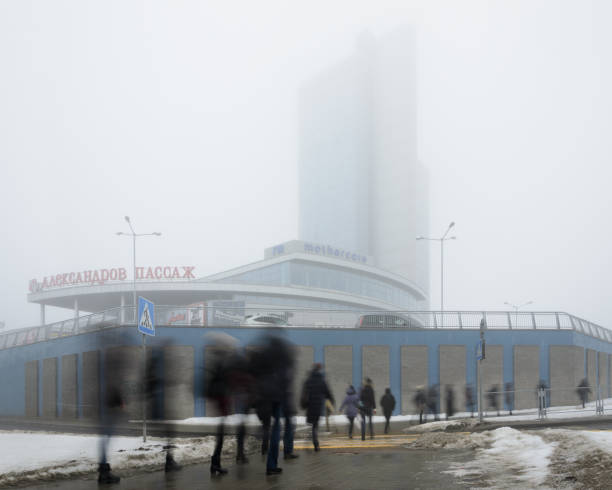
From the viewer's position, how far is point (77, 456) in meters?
9.86

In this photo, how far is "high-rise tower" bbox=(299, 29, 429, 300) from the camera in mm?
169375

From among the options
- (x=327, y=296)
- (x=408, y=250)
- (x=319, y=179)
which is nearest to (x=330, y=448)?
(x=327, y=296)

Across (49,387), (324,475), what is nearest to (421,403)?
(324,475)

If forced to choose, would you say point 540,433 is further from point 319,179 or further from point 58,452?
point 319,179

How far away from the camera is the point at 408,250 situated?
16662cm

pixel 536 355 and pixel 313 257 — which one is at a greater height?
pixel 313 257

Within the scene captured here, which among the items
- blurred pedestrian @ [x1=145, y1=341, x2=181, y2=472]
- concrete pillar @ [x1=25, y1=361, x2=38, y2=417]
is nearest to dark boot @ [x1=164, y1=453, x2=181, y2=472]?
blurred pedestrian @ [x1=145, y1=341, x2=181, y2=472]

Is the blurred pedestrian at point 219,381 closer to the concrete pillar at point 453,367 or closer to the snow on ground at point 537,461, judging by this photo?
the snow on ground at point 537,461

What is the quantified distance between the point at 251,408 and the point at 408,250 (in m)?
160

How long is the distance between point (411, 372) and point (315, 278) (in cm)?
4655

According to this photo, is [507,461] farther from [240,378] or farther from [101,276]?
[101,276]

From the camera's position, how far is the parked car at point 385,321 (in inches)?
1195

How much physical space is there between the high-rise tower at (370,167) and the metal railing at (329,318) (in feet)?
441

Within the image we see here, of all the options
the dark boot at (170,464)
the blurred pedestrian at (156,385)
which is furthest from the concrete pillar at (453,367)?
the dark boot at (170,464)
